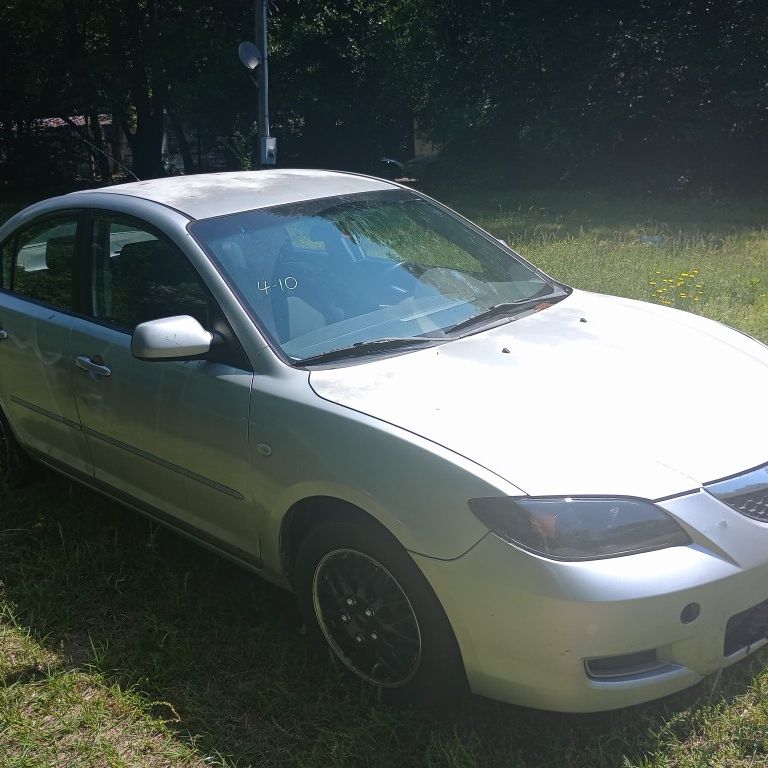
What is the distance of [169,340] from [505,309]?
1352 mm

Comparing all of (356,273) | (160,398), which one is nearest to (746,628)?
(356,273)

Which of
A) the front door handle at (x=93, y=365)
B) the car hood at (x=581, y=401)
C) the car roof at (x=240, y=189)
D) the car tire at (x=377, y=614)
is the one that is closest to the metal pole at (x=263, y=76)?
the car roof at (x=240, y=189)

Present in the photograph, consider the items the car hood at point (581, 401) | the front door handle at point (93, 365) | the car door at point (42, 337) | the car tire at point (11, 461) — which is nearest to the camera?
the car hood at point (581, 401)

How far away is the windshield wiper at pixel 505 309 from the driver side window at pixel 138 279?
96cm

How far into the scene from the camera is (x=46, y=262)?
173 inches

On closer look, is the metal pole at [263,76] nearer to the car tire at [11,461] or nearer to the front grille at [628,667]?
the car tire at [11,461]

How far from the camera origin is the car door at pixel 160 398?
3.34 m

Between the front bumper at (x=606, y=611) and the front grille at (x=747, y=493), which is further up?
the front grille at (x=747, y=493)

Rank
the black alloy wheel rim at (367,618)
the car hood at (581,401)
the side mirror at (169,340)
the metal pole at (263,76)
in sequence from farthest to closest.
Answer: the metal pole at (263,76)
the side mirror at (169,340)
the black alloy wheel rim at (367,618)
the car hood at (581,401)

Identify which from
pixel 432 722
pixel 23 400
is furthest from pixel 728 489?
pixel 23 400

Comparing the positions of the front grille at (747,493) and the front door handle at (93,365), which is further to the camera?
the front door handle at (93,365)

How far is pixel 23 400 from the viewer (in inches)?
175

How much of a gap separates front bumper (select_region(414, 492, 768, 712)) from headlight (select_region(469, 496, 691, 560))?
0.09 feet

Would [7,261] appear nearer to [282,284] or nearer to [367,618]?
[282,284]
